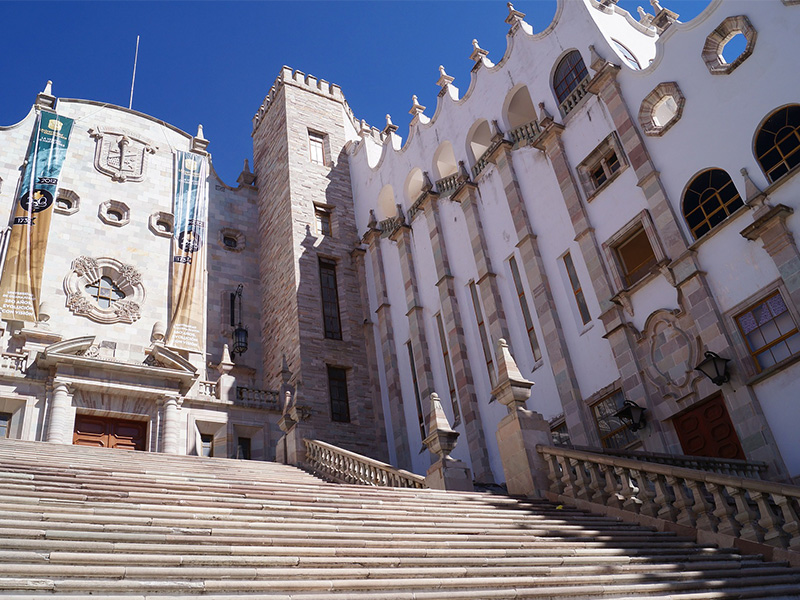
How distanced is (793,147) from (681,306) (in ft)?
13.5

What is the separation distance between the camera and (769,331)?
14.9 metres

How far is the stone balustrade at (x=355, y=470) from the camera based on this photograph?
50.4 ft

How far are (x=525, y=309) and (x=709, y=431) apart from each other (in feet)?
23.3

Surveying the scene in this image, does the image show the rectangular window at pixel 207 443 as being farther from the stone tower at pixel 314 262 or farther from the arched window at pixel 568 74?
the arched window at pixel 568 74

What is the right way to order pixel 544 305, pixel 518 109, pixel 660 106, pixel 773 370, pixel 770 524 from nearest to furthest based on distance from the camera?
pixel 770 524, pixel 773 370, pixel 660 106, pixel 544 305, pixel 518 109

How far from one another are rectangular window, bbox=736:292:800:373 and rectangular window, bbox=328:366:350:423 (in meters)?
14.5

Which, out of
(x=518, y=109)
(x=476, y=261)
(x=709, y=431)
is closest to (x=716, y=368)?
(x=709, y=431)

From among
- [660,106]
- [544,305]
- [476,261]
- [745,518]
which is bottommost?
[745,518]

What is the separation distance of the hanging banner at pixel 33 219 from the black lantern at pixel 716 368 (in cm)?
1933

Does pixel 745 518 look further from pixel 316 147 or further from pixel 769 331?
pixel 316 147

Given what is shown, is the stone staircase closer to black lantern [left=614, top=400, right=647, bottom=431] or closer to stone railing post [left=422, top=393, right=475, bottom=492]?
stone railing post [left=422, top=393, right=475, bottom=492]

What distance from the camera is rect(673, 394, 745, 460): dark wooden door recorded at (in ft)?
49.7

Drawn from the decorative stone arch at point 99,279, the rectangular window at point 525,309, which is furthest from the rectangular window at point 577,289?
the decorative stone arch at point 99,279

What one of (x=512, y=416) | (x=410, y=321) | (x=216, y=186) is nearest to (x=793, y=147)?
(x=512, y=416)
